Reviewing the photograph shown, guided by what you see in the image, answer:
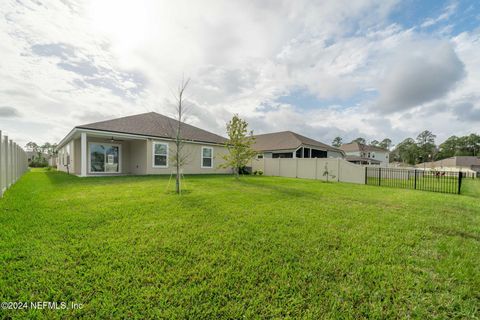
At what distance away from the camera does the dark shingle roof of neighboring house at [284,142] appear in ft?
69.1

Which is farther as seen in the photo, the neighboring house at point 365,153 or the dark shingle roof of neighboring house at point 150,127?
the neighboring house at point 365,153

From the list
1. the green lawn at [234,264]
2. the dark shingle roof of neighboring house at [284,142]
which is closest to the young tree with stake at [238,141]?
the green lawn at [234,264]

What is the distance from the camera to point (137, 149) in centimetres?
1397

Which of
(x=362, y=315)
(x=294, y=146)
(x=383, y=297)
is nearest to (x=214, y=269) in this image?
(x=362, y=315)

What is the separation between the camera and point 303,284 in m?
2.13

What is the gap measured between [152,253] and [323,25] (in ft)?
37.2

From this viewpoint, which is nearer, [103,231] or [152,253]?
[152,253]

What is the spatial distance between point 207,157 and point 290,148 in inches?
366

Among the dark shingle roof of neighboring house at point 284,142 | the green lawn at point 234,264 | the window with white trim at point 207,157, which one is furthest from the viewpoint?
the dark shingle roof of neighboring house at point 284,142

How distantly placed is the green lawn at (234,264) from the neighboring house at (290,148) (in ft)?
50.7

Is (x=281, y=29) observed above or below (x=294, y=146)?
above

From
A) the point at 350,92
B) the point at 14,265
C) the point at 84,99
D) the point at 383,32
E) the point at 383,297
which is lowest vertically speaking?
the point at 383,297

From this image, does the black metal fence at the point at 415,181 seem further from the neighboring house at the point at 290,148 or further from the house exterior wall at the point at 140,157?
the house exterior wall at the point at 140,157

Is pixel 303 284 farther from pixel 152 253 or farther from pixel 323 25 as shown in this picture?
pixel 323 25
